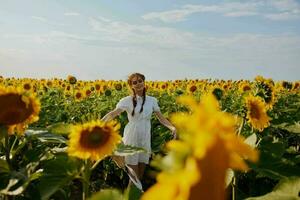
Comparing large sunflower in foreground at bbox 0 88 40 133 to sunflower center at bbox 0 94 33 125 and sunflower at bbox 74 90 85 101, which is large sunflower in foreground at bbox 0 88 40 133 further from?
sunflower at bbox 74 90 85 101

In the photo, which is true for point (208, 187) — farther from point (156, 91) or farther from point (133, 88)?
point (156, 91)

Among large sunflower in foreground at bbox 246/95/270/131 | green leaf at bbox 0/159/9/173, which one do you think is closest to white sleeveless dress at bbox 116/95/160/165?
large sunflower in foreground at bbox 246/95/270/131

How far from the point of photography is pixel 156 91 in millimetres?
17281

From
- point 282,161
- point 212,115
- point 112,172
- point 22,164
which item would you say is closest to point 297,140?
point 112,172

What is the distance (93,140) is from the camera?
281cm

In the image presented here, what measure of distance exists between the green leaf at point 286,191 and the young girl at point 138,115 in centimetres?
471

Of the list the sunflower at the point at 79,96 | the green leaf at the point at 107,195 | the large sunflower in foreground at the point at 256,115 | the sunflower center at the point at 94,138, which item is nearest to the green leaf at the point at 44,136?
the sunflower center at the point at 94,138

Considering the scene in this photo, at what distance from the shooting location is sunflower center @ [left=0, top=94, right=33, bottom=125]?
2.35 m

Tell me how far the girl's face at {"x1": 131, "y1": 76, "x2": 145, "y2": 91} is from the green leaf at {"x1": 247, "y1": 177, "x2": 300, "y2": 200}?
4.72 metres

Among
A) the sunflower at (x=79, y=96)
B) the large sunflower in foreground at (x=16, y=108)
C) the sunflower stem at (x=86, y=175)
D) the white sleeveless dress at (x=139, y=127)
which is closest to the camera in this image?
the large sunflower in foreground at (x=16, y=108)

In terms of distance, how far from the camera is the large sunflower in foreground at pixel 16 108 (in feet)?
7.77

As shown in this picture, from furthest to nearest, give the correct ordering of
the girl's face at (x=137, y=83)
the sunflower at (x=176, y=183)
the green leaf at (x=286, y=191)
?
the girl's face at (x=137, y=83)
the green leaf at (x=286, y=191)
the sunflower at (x=176, y=183)

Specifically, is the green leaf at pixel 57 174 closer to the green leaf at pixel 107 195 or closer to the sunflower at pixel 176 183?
the green leaf at pixel 107 195

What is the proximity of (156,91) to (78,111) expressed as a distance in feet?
17.1
